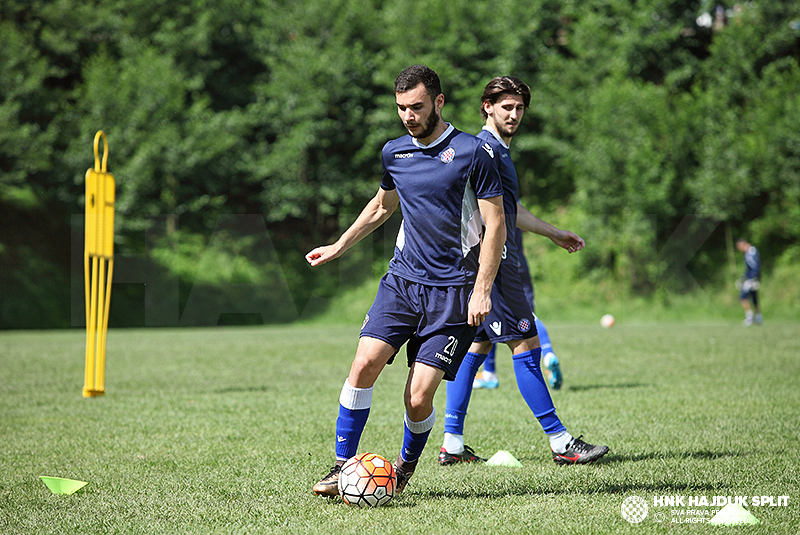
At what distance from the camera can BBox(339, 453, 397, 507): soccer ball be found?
152 inches

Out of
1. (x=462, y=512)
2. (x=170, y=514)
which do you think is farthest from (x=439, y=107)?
(x=170, y=514)

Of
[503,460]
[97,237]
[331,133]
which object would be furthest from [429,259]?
[331,133]

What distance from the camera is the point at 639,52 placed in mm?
28594

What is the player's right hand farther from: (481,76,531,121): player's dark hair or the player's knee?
(481,76,531,121): player's dark hair

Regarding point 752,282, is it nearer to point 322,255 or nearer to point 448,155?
point 322,255

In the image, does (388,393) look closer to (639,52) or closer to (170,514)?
(170,514)

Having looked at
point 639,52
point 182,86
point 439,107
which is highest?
point 639,52

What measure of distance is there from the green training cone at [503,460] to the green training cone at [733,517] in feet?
4.97

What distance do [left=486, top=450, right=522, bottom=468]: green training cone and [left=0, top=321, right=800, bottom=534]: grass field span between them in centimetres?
10

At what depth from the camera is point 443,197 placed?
3.89 meters

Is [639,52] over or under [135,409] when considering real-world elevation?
over

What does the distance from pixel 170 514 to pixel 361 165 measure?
90.3ft

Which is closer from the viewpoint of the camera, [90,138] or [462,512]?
[462,512]

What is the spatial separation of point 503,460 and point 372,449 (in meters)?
0.97
